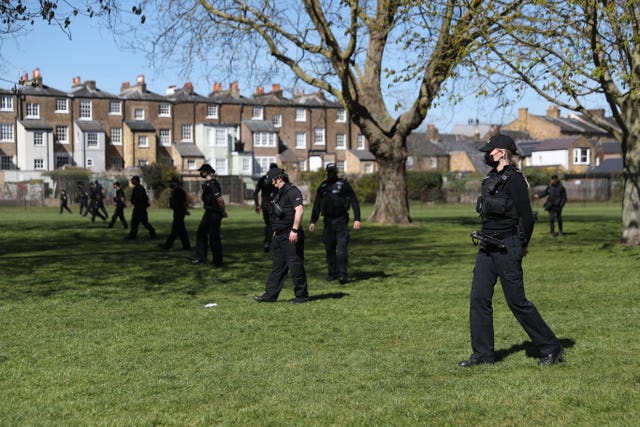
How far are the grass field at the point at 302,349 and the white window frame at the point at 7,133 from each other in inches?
2940

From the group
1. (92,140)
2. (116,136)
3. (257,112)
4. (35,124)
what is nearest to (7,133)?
(35,124)

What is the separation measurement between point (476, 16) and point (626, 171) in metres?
5.24

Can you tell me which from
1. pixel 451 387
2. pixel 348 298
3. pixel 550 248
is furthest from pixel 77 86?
pixel 451 387

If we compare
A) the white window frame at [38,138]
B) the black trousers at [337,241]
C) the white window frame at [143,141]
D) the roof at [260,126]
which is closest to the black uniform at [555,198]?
the black trousers at [337,241]

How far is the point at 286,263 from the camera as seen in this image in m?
12.4

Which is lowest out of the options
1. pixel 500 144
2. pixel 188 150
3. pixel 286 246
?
pixel 286 246

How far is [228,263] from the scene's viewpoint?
18.8 meters

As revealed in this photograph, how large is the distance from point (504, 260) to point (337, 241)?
23.4 ft

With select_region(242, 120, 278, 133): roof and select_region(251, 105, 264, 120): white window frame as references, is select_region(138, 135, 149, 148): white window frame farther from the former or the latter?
select_region(251, 105, 264, 120): white window frame

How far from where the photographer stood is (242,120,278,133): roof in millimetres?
98812

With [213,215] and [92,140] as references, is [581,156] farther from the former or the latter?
[213,215]

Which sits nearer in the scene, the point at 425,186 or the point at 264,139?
the point at 425,186

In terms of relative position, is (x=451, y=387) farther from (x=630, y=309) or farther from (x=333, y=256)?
(x=333, y=256)

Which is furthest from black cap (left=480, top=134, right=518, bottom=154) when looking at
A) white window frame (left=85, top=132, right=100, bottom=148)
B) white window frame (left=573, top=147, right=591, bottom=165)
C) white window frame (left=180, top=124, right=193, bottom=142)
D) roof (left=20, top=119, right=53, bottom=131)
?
white window frame (left=573, top=147, right=591, bottom=165)
